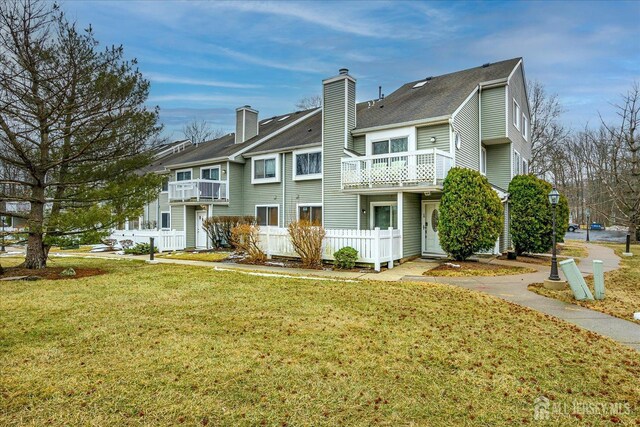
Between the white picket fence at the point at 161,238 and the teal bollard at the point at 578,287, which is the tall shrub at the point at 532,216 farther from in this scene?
the white picket fence at the point at 161,238

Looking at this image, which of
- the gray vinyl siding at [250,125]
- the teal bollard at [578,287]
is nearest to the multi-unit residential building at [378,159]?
the gray vinyl siding at [250,125]

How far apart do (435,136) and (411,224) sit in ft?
12.1

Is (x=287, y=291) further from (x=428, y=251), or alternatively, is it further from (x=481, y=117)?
(x=481, y=117)

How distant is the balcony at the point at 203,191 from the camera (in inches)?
784

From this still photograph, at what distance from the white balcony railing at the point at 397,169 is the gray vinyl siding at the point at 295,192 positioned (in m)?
2.82

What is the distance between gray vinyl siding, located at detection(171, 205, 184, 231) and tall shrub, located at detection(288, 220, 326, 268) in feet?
38.7

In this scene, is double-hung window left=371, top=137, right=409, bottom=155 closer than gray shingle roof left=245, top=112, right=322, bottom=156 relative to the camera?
Yes

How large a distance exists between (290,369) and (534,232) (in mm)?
14562

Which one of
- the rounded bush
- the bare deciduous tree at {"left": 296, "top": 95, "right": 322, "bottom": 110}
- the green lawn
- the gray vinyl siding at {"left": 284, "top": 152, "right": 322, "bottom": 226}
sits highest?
the bare deciduous tree at {"left": 296, "top": 95, "right": 322, "bottom": 110}

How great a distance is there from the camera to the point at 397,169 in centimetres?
1359

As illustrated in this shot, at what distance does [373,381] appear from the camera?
12.5 feet

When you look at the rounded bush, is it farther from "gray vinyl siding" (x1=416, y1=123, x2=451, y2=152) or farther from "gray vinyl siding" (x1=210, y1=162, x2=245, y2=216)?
"gray vinyl siding" (x1=210, y1=162, x2=245, y2=216)

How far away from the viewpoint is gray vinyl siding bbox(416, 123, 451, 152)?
45.7ft

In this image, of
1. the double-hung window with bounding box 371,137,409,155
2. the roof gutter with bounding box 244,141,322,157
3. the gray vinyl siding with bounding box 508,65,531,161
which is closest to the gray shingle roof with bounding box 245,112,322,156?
the roof gutter with bounding box 244,141,322,157
